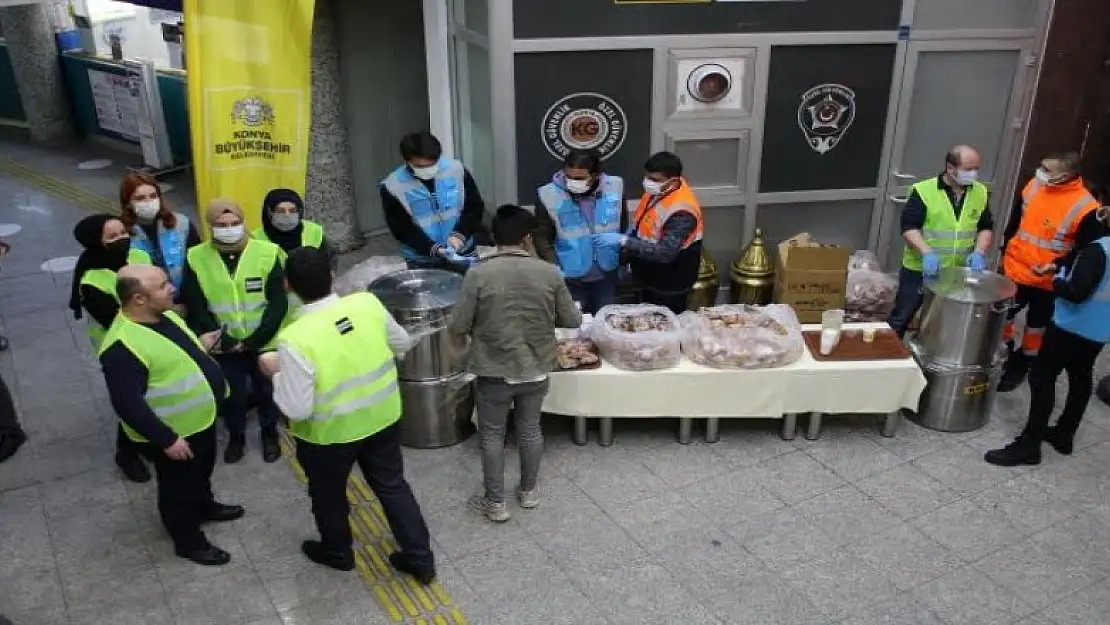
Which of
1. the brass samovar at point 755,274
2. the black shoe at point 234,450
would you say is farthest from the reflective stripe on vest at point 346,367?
the brass samovar at point 755,274

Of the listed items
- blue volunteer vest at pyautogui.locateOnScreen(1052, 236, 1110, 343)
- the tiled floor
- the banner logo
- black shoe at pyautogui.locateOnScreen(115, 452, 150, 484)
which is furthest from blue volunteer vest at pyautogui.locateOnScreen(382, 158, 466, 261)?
blue volunteer vest at pyautogui.locateOnScreen(1052, 236, 1110, 343)

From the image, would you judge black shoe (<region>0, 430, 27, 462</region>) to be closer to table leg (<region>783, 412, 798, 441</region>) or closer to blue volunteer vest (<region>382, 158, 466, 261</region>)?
blue volunteer vest (<region>382, 158, 466, 261</region>)

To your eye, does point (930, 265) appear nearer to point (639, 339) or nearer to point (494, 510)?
point (639, 339)

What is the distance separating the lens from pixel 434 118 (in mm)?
7535

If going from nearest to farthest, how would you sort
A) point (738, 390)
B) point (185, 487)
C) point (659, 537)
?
point (185, 487) < point (659, 537) < point (738, 390)

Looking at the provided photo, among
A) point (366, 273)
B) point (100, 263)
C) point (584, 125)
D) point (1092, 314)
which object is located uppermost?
point (584, 125)

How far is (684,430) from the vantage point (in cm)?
565

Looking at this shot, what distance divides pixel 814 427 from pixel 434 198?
2761mm

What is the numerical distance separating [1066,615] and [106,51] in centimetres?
1285

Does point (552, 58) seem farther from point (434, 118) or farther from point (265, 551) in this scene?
point (265, 551)

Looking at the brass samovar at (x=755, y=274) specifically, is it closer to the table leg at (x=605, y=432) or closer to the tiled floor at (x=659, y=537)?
the tiled floor at (x=659, y=537)

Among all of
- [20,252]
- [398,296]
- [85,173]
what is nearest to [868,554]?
[398,296]

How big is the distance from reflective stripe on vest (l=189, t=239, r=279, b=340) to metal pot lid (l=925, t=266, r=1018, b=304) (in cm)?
393

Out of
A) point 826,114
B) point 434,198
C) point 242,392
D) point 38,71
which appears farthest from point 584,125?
point 38,71
